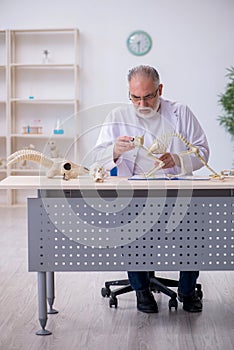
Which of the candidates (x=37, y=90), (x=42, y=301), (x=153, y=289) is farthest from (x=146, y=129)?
(x=37, y=90)

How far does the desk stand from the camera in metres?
3.03

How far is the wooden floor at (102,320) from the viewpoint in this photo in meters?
2.94

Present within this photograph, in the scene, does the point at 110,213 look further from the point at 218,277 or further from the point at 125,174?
the point at 218,277

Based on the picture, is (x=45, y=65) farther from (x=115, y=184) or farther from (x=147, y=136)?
(x=115, y=184)

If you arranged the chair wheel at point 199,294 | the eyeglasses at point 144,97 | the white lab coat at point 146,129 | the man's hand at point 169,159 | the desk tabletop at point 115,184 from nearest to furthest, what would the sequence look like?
the desk tabletop at point 115,184, the man's hand at point 169,159, the eyeglasses at point 144,97, the white lab coat at point 146,129, the chair wheel at point 199,294

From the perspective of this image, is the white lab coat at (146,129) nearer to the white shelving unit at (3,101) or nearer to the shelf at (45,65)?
the shelf at (45,65)

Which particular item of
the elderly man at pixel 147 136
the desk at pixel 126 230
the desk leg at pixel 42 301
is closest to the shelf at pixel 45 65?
the elderly man at pixel 147 136

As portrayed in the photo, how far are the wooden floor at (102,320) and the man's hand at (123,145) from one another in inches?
32.8

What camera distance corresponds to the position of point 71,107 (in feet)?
24.1

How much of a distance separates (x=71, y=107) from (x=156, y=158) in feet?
14.1

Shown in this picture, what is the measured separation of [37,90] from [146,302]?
4.33m

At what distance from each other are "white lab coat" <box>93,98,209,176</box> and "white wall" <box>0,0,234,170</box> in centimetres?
363

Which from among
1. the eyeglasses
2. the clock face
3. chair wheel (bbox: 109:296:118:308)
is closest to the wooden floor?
chair wheel (bbox: 109:296:118:308)

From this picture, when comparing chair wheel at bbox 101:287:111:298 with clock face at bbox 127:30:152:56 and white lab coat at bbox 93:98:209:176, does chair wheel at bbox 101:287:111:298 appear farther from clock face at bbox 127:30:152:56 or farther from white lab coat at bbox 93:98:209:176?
clock face at bbox 127:30:152:56
